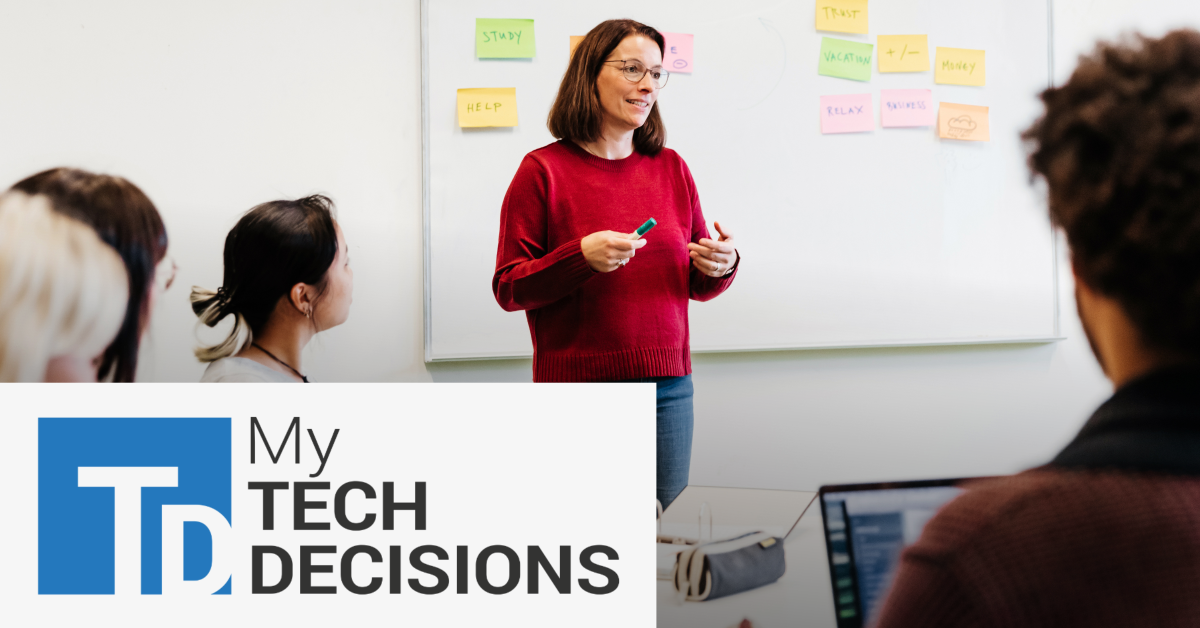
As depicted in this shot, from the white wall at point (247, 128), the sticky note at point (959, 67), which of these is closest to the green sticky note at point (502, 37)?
the white wall at point (247, 128)

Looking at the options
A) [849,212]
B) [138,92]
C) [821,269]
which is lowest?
[821,269]

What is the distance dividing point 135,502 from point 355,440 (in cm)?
22

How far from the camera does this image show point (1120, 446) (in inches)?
13.5

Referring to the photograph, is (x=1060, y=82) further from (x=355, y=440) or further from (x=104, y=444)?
(x=104, y=444)

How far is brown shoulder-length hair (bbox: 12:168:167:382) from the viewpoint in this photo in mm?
1083

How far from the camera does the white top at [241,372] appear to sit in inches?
42.1

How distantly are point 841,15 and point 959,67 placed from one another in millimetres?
363

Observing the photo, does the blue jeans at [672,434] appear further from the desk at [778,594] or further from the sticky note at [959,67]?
→ the sticky note at [959,67]

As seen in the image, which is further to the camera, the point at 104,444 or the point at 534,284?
the point at 534,284

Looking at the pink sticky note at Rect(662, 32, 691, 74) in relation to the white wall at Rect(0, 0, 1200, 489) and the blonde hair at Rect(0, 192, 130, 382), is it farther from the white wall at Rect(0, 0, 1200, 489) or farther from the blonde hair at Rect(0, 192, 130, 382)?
the blonde hair at Rect(0, 192, 130, 382)

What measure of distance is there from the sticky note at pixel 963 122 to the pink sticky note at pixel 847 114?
200 millimetres

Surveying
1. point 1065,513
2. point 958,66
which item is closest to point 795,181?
point 958,66

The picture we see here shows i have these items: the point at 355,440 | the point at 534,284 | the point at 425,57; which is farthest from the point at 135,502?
the point at 425,57

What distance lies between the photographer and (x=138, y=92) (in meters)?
1.69
